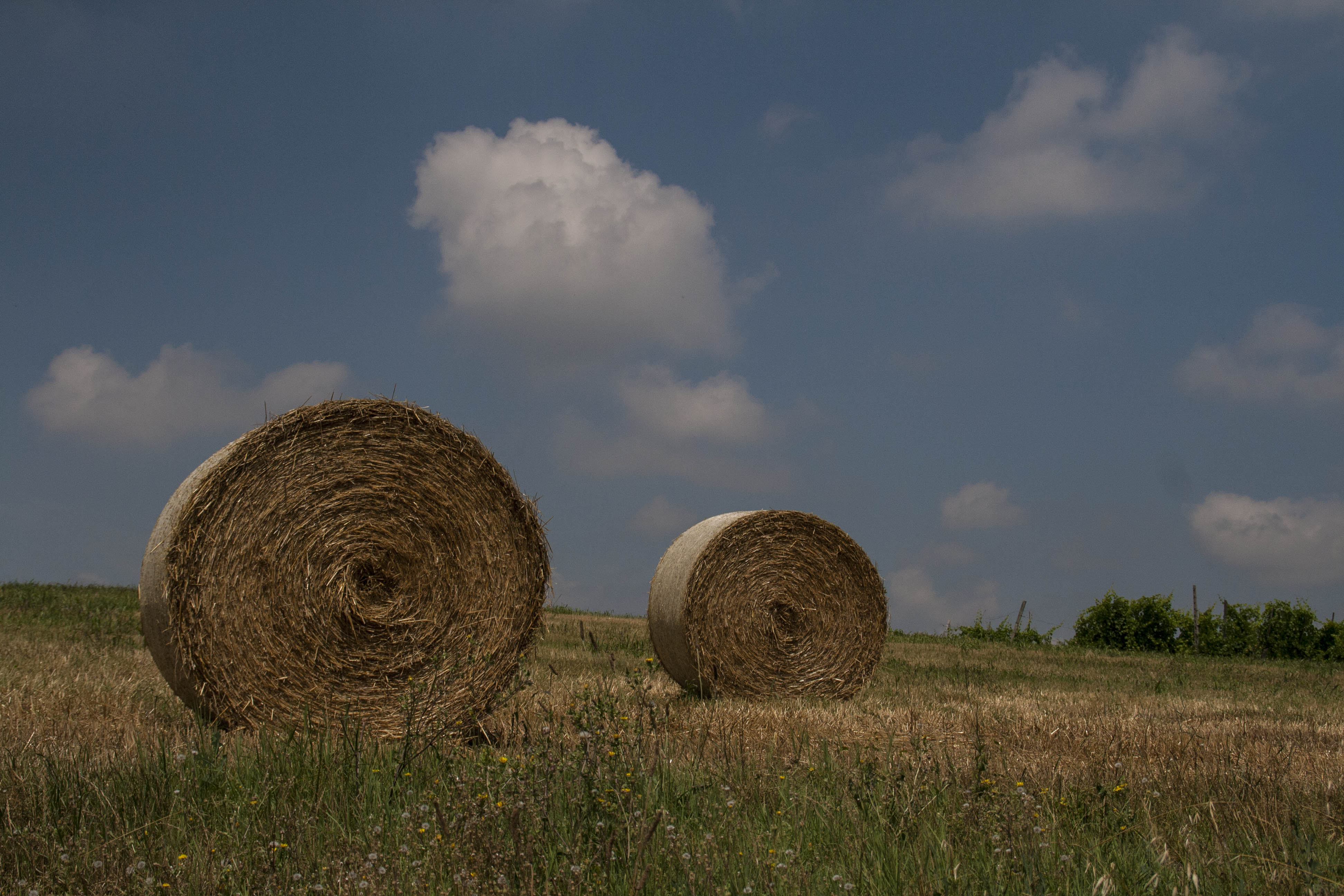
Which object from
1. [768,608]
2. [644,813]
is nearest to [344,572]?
[644,813]

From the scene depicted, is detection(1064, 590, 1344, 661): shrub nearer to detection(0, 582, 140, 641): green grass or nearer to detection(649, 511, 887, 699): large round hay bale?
detection(649, 511, 887, 699): large round hay bale

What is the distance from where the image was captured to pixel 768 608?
1036 cm

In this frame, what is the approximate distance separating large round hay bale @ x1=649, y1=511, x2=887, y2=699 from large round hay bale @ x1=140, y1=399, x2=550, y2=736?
2.75 m

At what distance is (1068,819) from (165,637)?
216 inches

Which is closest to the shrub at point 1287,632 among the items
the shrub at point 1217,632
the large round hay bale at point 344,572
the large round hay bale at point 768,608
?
the shrub at point 1217,632

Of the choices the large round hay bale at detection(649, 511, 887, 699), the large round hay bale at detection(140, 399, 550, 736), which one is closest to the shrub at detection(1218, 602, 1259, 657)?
the large round hay bale at detection(649, 511, 887, 699)

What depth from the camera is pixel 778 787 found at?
432 centimetres

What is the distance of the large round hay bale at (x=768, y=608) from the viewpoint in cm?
991

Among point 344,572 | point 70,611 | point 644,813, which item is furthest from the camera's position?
point 70,611

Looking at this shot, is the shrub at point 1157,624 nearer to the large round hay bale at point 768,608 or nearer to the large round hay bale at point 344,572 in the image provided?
the large round hay bale at point 768,608

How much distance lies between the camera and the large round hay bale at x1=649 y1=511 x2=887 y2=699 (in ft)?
32.5

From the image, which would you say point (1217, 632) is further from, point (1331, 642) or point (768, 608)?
point (768, 608)

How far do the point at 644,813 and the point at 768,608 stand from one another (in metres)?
7.05

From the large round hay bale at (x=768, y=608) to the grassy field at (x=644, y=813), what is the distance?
3.32 m
